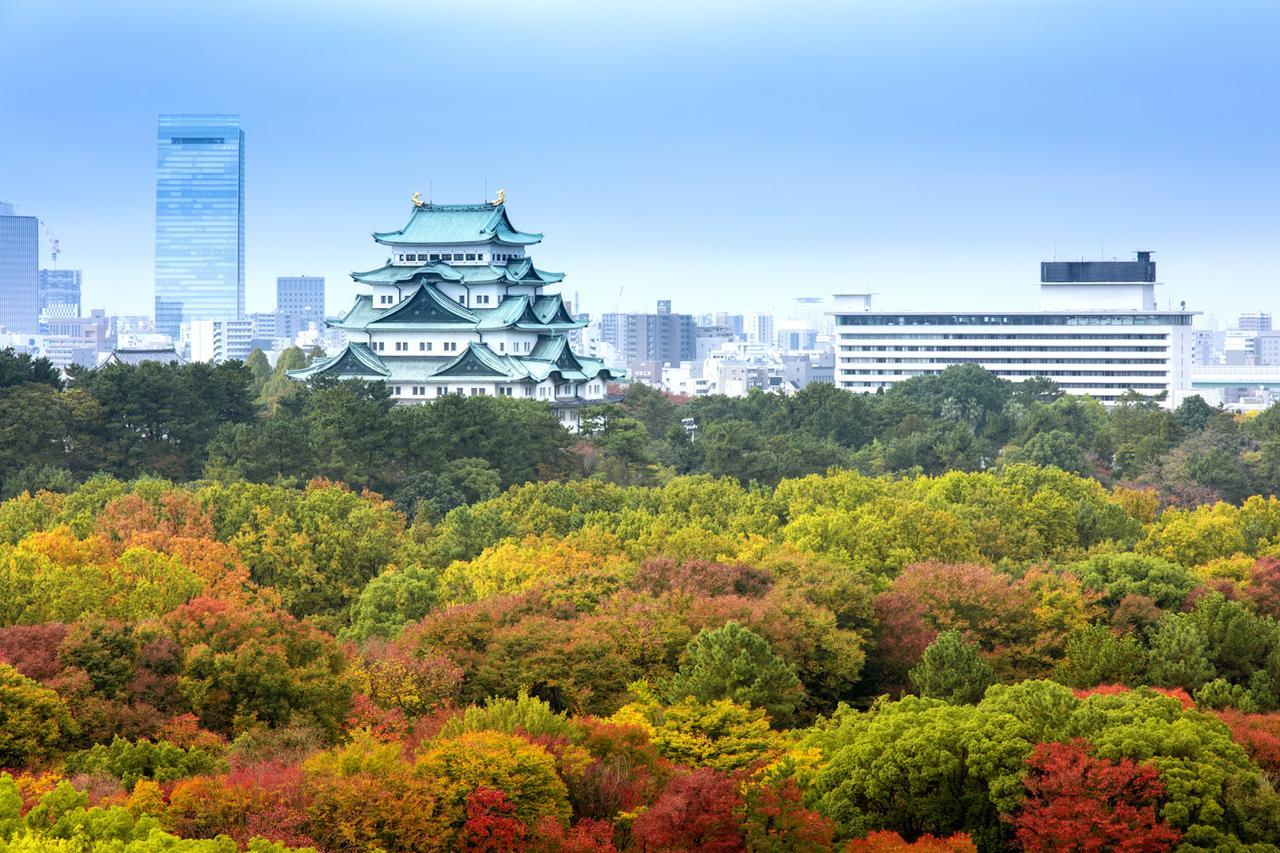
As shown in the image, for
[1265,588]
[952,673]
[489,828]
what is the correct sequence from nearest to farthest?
[489,828] < [952,673] < [1265,588]

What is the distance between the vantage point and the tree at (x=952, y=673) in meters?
32.9

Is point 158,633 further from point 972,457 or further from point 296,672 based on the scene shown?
point 972,457

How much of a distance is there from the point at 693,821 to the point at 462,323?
54.0 m

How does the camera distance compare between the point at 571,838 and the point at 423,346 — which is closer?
the point at 571,838

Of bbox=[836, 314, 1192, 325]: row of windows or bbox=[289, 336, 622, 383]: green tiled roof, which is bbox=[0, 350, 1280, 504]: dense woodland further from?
bbox=[836, 314, 1192, 325]: row of windows

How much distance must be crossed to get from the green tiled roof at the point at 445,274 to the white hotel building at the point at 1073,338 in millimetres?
55297

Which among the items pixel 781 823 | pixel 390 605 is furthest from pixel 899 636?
pixel 781 823

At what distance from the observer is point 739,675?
31734 mm

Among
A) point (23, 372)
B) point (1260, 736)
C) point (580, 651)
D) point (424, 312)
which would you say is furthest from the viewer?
point (424, 312)

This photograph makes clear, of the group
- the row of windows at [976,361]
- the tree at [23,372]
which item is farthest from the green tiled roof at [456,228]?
the row of windows at [976,361]

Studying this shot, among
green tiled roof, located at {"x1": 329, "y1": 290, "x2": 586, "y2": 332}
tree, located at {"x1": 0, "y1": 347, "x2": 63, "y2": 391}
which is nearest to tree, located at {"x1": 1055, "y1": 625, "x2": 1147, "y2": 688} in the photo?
tree, located at {"x1": 0, "y1": 347, "x2": 63, "y2": 391}

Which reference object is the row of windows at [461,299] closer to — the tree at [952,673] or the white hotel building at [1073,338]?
the tree at [952,673]

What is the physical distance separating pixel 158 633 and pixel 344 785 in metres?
7.20

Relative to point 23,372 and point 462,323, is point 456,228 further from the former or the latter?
point 23,372
